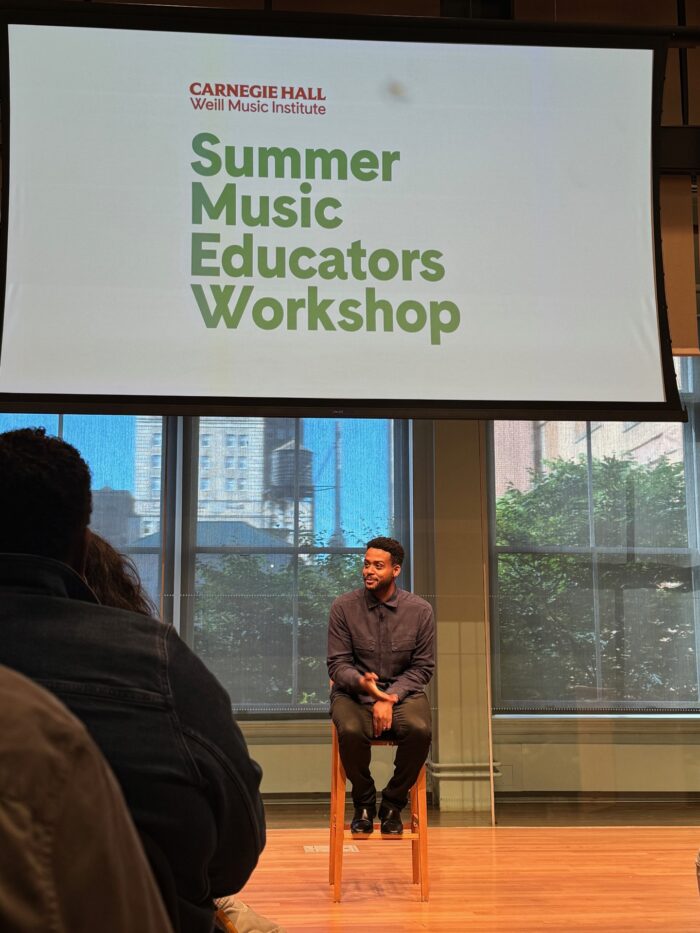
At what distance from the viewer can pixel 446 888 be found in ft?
10.9

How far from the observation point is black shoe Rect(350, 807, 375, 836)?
3291 millimetres

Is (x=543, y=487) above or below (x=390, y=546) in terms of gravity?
above

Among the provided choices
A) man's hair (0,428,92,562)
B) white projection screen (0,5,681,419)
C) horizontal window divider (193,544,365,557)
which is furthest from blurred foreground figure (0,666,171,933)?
horizontal window divider (193,544,365,557)

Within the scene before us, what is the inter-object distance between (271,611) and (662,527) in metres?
1.92

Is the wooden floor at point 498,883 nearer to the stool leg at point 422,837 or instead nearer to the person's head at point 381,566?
the stool leg at point 422,837

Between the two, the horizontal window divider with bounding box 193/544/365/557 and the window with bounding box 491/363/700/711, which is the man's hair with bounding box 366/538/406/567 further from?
the window with bounding box 491/363/700/711

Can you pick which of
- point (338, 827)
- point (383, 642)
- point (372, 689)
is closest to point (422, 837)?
point (338, 827)

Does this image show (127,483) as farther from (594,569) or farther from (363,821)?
(594,569)

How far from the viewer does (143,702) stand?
0.93 m

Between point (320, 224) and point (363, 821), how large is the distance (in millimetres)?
2249

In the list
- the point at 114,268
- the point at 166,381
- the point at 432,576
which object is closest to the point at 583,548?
the point at 432,576

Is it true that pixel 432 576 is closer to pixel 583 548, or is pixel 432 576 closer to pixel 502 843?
pixel 583 548

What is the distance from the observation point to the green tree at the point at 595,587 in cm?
465

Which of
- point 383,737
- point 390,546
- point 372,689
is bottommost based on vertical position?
A: point 383,737
